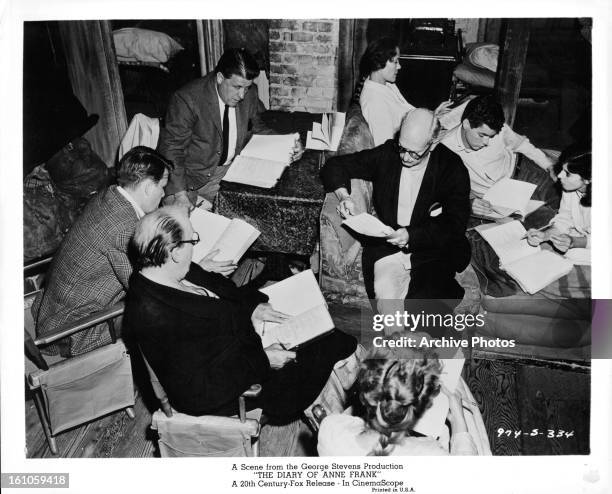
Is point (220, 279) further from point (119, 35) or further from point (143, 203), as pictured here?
point (119, 35)

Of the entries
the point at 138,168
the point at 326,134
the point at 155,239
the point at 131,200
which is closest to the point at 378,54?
the point at 326,134

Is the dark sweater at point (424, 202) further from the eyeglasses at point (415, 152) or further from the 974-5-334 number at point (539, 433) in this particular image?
the 974-5-334 number at point (539, 433)

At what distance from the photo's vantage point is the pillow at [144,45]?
8.71ft

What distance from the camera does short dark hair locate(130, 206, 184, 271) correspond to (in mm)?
1930

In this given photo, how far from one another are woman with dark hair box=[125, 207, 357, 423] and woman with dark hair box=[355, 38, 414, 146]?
1325mm

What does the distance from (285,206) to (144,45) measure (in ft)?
3.76

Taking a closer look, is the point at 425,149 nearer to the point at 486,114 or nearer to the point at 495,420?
the point at 486,114

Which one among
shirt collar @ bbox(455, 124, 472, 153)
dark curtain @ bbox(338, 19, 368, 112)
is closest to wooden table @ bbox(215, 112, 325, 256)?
dark curtain @ bbox(338, 19, 368, 112)

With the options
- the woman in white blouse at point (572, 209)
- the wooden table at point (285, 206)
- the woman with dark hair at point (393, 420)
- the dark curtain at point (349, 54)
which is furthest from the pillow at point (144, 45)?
the woman in white blouse at point (572, 209)

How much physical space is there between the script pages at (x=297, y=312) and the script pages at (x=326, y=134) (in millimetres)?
798

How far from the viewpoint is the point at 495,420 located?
2.54 meters

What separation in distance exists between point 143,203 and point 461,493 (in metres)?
1.95

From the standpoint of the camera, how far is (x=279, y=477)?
90.6 inches

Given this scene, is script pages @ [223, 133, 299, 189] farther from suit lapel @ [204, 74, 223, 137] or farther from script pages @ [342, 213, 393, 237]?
script pages @ [342, 213, 393, 237]
